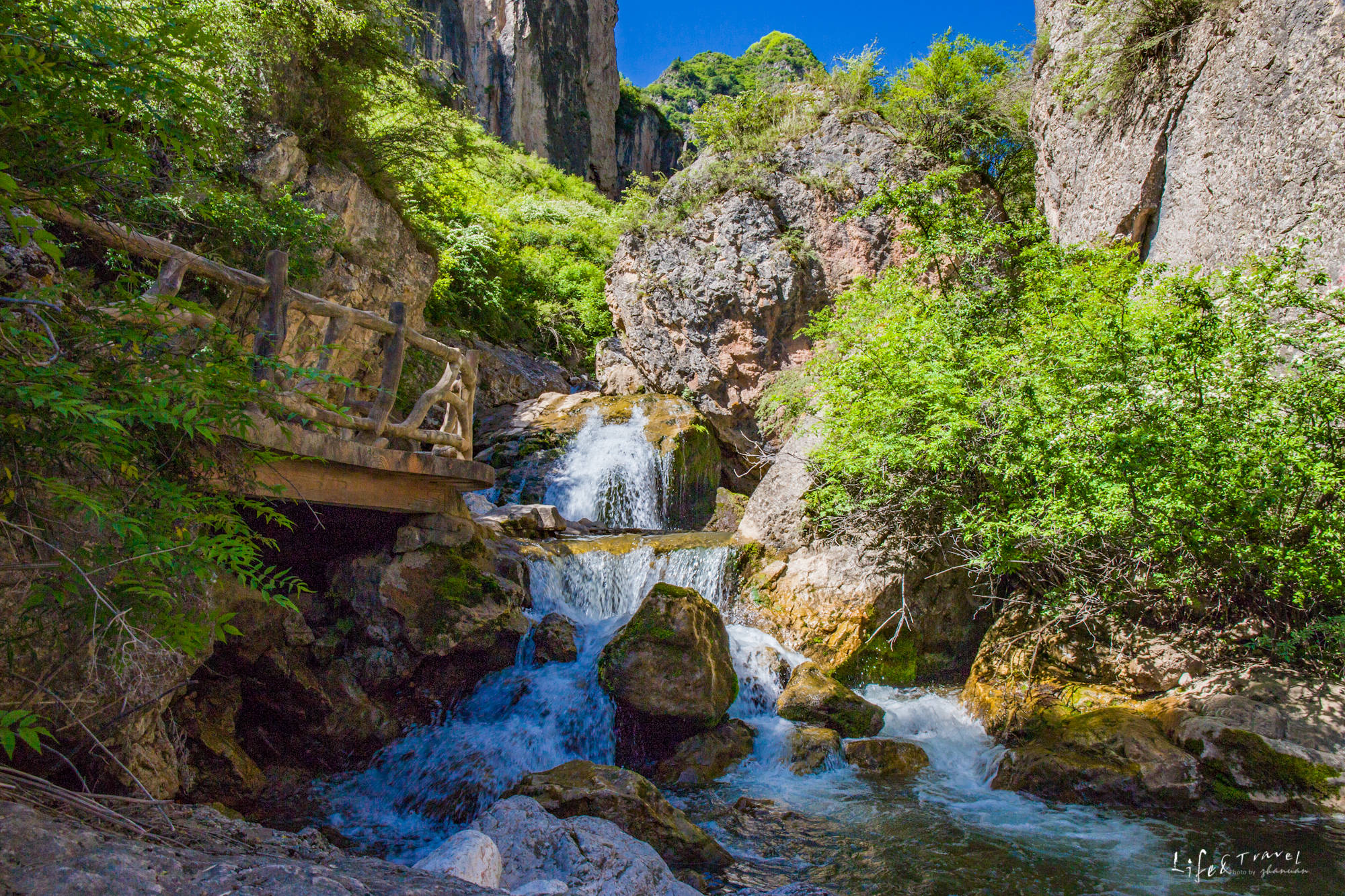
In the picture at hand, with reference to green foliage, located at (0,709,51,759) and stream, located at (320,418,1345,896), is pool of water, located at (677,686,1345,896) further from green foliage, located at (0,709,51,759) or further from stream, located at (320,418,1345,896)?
green foliage, located at (0,709,51,759)

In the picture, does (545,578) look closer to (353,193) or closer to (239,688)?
(239,688)

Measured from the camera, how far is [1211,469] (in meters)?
5.74

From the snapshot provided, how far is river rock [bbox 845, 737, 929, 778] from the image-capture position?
6.61 m

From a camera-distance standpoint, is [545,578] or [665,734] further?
[545,578]

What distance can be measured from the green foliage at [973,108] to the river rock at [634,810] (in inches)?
511

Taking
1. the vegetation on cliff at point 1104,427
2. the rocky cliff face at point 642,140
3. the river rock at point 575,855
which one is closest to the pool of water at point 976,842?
the river rock at point 575,855

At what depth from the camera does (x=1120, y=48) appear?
10.1 metres

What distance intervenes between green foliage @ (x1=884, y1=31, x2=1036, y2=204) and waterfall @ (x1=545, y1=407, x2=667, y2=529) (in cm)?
819

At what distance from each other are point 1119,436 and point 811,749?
3811mm

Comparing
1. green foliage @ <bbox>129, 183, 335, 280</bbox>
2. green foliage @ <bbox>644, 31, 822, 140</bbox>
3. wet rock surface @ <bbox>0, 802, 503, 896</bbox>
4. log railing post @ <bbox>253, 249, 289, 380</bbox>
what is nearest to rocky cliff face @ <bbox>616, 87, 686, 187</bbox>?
green foliage @ <bbox>644, 31, 822, 140</bbox>

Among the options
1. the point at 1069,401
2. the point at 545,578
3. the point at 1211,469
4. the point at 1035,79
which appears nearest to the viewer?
the point at 1211,469

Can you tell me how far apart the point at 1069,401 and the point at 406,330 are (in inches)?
233

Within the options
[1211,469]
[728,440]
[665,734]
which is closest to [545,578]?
[665,734]

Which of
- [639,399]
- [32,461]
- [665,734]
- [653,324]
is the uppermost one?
[653,324]
